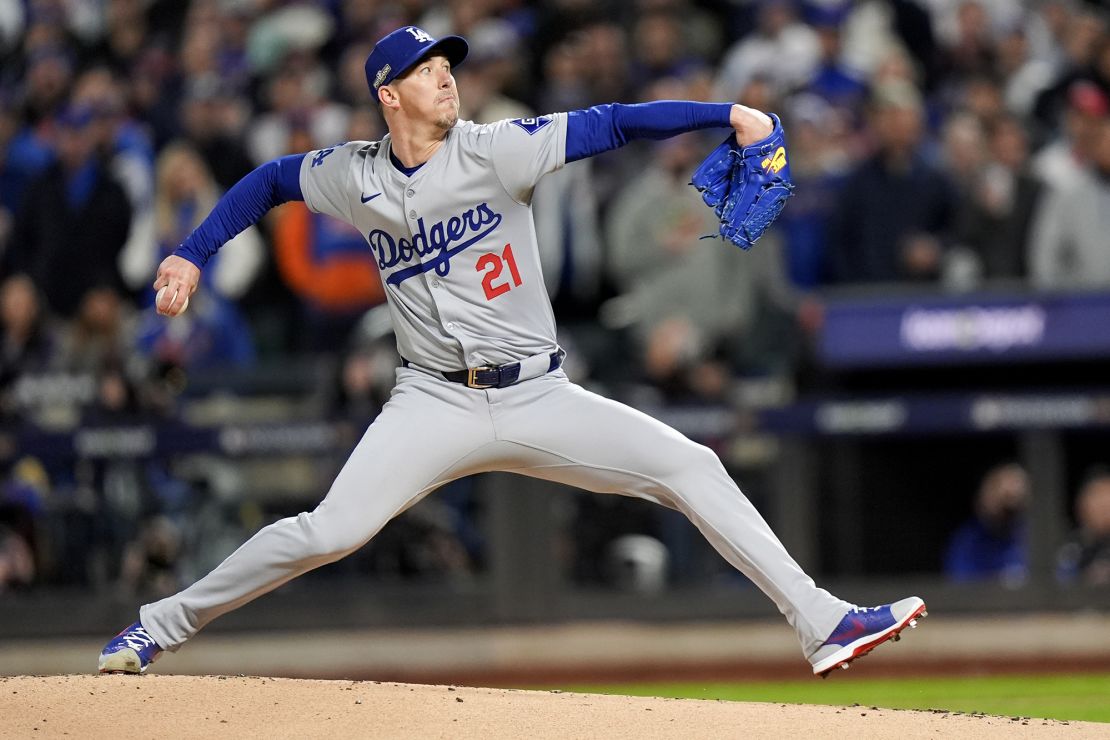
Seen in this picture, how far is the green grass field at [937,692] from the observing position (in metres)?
7.45

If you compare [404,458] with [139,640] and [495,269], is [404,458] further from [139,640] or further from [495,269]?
[139,640]

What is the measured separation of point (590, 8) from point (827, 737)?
22.8 feet

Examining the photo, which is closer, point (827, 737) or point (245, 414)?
point (827, 737)

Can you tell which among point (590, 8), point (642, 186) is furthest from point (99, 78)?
point (642, 186)

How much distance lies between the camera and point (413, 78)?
484 centimetres

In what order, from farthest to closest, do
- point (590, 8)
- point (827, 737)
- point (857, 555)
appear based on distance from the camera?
point (590, 8), point (857, 555), point (827, 737)

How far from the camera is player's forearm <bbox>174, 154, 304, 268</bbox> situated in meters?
5.07

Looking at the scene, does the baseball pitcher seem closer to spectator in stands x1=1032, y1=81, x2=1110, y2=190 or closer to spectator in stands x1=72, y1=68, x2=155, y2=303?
spectator in stands x1=1032, y1=81, x2=1110, y2=190

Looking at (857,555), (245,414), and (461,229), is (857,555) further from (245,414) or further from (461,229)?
(461,229)

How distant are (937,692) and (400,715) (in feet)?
13.3

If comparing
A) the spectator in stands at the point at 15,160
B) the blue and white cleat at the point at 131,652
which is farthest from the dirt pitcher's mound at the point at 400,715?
the spectator in stands at the point at 15,160

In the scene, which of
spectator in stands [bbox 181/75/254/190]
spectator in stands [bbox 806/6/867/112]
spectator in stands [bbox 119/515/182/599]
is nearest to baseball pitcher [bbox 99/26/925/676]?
spectator in stands [bbox 119/515/182/599]

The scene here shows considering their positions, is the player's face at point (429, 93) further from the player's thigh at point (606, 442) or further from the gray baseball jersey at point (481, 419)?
the player's thigh at point (606, 442)

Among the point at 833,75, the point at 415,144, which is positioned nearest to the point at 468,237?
the point at 415,144
